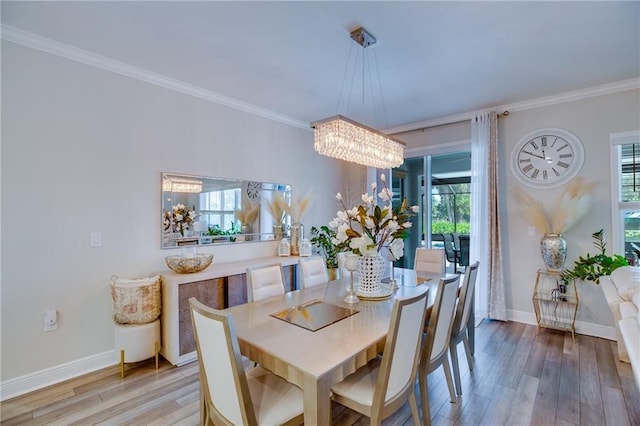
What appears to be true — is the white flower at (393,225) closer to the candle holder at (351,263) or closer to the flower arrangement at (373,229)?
the flower arrangement at (373,229)

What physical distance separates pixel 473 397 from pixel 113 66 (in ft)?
13.6

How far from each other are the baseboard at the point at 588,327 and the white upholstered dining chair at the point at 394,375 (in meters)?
2.91

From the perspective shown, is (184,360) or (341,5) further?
(184,360)

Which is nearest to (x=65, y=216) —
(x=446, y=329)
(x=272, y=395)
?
(x=272, y=395)

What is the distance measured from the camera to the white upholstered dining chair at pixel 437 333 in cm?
185

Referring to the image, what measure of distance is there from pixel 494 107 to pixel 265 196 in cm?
328

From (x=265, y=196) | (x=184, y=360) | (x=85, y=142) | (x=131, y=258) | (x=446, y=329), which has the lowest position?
(x=184, y=360)

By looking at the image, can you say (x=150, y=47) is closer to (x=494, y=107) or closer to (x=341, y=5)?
(x=341, y=5)

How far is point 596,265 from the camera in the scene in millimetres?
3385

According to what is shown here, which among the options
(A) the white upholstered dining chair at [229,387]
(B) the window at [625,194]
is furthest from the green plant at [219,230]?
(B) the window at [625,194]

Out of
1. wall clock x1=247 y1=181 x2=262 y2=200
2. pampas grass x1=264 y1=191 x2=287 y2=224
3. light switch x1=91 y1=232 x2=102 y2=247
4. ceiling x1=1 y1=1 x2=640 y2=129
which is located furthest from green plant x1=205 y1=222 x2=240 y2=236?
ceiling x1=1 y1=1 x2=640 y2=129

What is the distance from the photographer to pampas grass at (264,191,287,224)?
411 centimetres

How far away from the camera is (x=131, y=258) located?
289 centimetres

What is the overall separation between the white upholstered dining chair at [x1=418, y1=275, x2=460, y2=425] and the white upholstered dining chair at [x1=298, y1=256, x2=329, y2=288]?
3.70 feet
